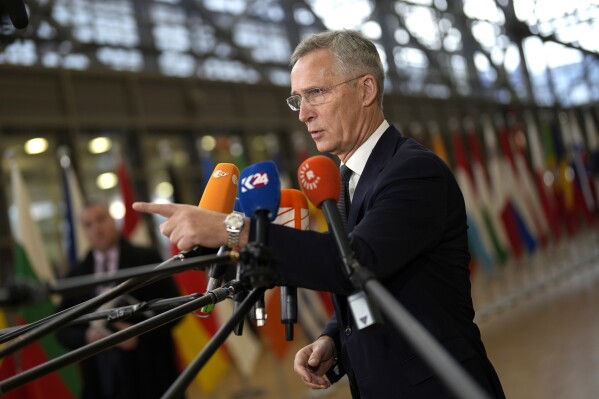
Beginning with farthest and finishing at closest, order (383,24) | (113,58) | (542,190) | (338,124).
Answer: (383,24)
(542,190)
(113,58)
(338,124)

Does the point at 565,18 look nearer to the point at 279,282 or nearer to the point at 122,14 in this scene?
the point at 122,14

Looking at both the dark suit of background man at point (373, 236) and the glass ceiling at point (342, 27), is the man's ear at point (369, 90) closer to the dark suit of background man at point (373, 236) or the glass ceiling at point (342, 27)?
the dark suit of background man at point (373, 236)

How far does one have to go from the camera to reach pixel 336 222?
52.9 inches

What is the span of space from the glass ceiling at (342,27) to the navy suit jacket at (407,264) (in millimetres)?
1071

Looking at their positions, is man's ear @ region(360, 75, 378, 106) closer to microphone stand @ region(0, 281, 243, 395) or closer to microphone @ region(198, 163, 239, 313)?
microphone @ region(198, 163, 239, 313)

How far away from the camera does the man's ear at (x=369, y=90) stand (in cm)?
187

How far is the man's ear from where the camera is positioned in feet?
6.14

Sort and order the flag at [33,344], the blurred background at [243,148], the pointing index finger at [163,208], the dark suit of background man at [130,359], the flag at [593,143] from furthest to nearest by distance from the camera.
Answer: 1. the flag at [593,143]
2. the blurred background at [243,148]
3. the flag at [33,344]
4. the dark suit of background man at [130,359]
5. the pointing index finger at [163,208]

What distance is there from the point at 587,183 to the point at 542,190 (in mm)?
1766

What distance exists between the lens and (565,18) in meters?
19.2

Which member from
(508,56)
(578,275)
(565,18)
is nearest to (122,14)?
(578,275)

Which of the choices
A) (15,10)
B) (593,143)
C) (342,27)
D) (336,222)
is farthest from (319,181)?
(593,143)

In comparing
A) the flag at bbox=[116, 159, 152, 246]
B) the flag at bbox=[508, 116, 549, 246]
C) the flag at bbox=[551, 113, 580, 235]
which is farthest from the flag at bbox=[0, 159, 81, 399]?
the flag at bbox=[551, 113, 580, 235]

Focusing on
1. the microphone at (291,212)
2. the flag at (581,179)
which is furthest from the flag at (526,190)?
the microphone at (291,212)
